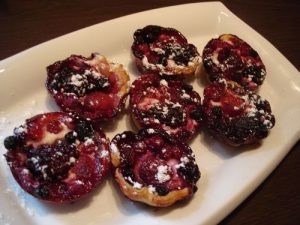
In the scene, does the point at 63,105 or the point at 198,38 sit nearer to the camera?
the point at 63,105

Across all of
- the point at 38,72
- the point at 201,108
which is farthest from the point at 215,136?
the point at 38,72

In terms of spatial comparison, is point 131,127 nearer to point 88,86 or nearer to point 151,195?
point 88,86

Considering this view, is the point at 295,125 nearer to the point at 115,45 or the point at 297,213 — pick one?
the point at 297,213

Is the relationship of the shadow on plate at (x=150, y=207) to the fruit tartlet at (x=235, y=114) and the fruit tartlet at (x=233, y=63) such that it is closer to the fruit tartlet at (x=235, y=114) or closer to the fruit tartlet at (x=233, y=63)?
the fruit tartlet at (x=235, y=114)

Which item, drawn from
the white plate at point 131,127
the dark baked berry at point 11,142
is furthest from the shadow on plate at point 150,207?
the dark baked berry at point 11,142

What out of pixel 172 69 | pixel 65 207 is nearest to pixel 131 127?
pixel 172 69

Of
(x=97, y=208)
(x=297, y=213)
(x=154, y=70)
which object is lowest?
(x=297, y=213)
